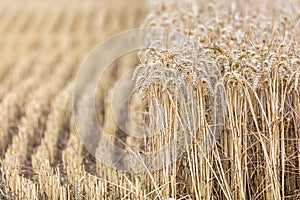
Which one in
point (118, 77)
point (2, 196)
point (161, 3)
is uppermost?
point (161, 3)

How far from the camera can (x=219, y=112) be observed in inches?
168

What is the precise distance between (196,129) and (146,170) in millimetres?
545

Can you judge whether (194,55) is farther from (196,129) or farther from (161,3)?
(161,3)

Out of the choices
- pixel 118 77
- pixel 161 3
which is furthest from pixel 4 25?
pixel 161 3

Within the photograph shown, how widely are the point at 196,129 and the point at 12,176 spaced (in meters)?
1.69

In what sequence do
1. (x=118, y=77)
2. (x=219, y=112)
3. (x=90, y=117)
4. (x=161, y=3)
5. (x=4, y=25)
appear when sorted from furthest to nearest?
(x=4, y=25), (x=118, y=77), (x=161, y=3), (x=90, y=117), (x=219, y=112)

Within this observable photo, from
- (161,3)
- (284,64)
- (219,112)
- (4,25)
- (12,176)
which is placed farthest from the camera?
(4,25)

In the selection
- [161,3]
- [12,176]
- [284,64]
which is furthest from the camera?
[161,3]

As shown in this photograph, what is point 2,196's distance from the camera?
15.5 feet

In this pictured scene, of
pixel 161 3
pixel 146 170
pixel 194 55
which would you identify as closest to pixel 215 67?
pixel 194 55

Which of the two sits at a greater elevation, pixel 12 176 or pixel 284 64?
pixel 284 64

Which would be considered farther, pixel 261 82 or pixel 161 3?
pixel 161 3

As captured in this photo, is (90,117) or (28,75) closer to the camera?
(90,117)

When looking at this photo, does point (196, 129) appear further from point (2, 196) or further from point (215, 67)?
point (2, 196)
